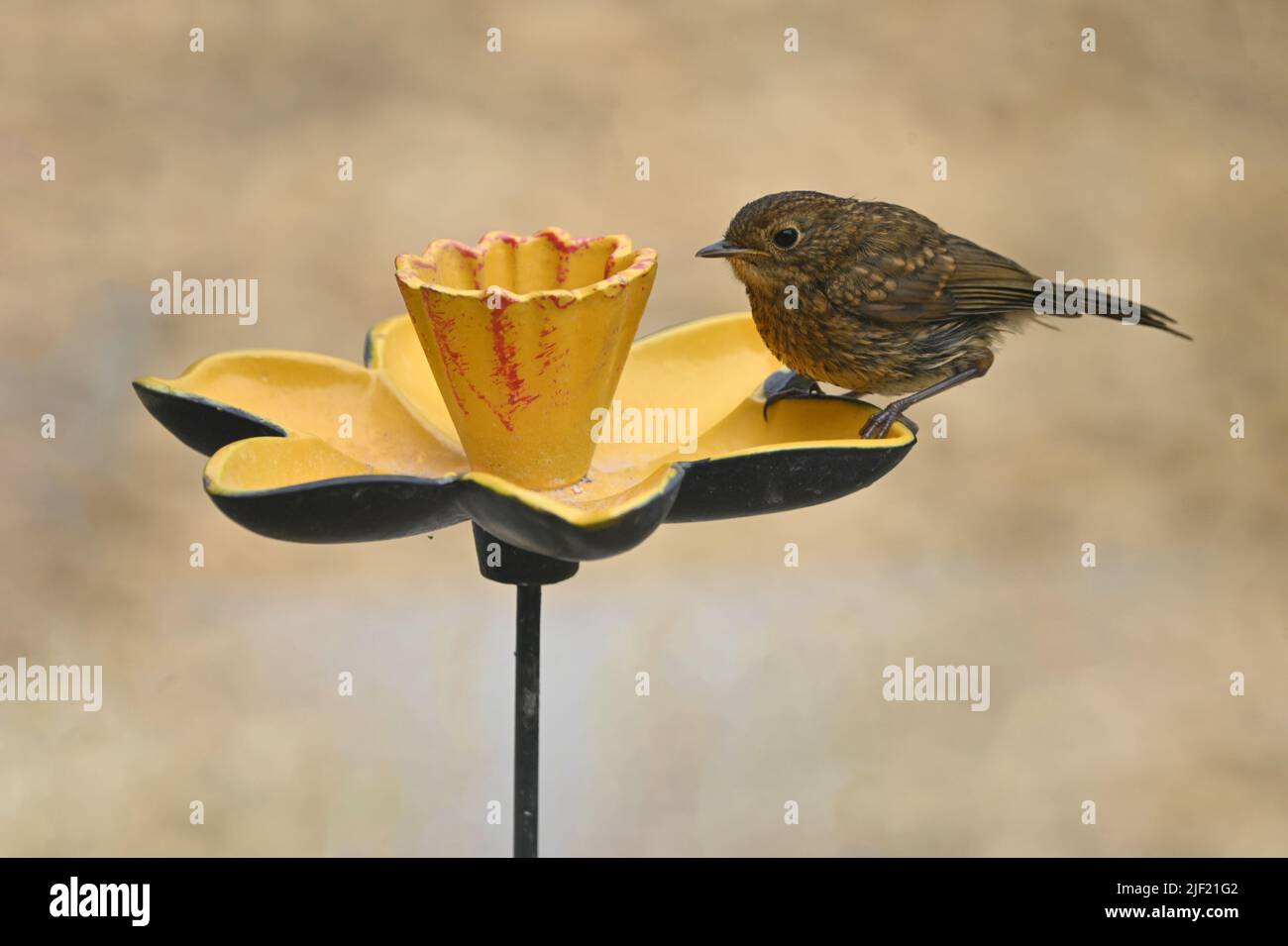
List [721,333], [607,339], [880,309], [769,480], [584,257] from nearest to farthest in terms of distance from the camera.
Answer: [769,480] < [607,339] < [584,257] < [880,309] < [721,333]

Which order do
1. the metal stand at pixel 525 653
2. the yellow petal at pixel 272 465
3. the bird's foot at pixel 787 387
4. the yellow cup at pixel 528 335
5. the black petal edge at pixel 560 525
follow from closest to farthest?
the black petal edge at pixel 560 525, the yellow petal at pixel 272 465, the yellow cup at pixel 528 335, the metal stand at pixel 525 653, the bird's foot at pixel 787 387

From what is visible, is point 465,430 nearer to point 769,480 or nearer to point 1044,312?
point 769,480

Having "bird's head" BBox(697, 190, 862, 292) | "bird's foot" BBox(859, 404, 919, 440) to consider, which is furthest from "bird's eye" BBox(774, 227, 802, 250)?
"bird's foot" BBox(859, 404, 919, 440)

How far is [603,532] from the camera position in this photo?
1394 millimetres

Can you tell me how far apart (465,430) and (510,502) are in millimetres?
401

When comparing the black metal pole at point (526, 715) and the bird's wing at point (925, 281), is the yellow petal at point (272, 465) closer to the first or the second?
the black metal pole at point (526, 715)

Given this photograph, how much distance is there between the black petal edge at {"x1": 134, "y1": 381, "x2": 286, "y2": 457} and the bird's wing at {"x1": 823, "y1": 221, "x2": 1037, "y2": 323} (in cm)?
82

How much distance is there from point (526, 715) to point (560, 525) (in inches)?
20.9

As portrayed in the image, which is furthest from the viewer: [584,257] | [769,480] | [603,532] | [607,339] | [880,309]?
[880,309]

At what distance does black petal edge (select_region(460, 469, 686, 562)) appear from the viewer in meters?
1.40

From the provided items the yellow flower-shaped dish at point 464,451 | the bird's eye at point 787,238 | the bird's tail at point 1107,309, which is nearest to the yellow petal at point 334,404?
the yellow flower-shaped dish at point 464,451

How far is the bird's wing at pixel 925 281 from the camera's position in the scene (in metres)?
2.03

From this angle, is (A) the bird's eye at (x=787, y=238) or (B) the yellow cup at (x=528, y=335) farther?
(A) the bird's eye at (x=787, y=238)

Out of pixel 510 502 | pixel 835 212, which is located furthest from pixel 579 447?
pixel 835 212
